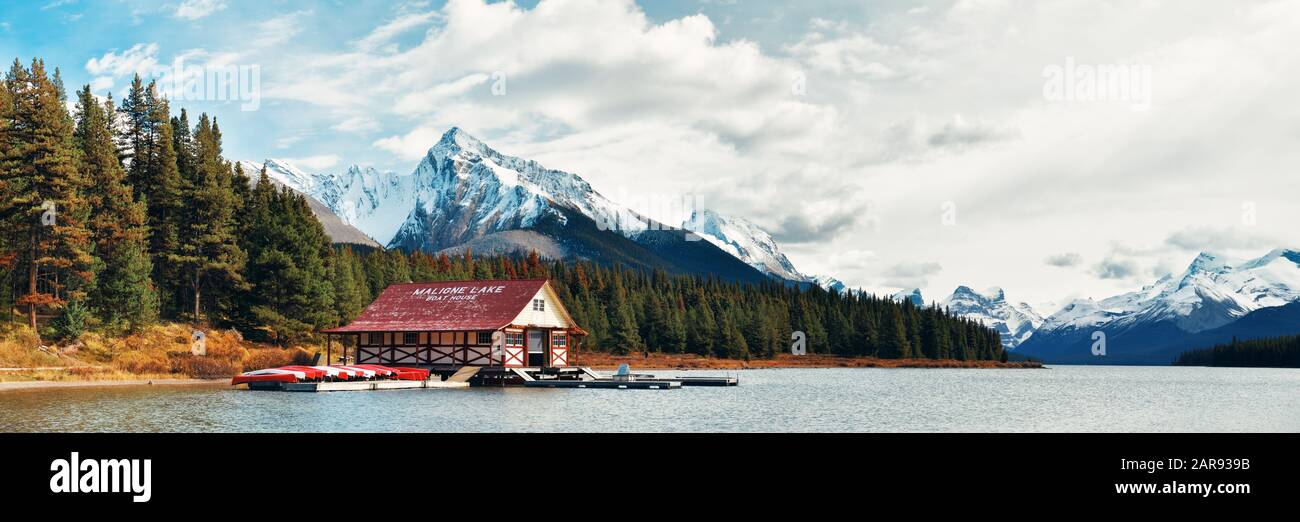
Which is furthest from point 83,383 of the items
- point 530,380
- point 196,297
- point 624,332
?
point 624,332

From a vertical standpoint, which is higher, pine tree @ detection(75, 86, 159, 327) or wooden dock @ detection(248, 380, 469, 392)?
pine tree @ detection(75, 86, 159, 327)

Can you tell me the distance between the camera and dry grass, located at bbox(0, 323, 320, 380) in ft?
218

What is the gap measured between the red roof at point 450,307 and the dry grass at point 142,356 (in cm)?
806

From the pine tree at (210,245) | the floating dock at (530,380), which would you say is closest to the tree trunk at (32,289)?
the pine tree at (210,245)

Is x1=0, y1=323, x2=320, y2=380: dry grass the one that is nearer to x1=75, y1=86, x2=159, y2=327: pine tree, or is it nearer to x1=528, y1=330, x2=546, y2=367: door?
x1=75, y1=86, x2=159, y2=327: pine tree

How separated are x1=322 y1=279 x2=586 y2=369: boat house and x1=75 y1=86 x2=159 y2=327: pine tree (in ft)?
48.1

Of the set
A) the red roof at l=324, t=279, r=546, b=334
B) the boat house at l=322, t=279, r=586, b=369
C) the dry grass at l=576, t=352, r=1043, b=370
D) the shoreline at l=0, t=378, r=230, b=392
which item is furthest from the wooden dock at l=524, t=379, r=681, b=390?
the dry grass at l=576, t=352, r=1043, b=370

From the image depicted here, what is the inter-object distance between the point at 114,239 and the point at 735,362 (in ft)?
332

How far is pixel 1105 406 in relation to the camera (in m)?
62.1

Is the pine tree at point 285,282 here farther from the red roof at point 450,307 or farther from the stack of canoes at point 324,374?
the stack of canoes at point 324,374

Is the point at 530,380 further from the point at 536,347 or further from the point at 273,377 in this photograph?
the point at 273,377

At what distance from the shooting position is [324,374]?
66.9 metres

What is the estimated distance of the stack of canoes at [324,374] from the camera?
64.9 meters
